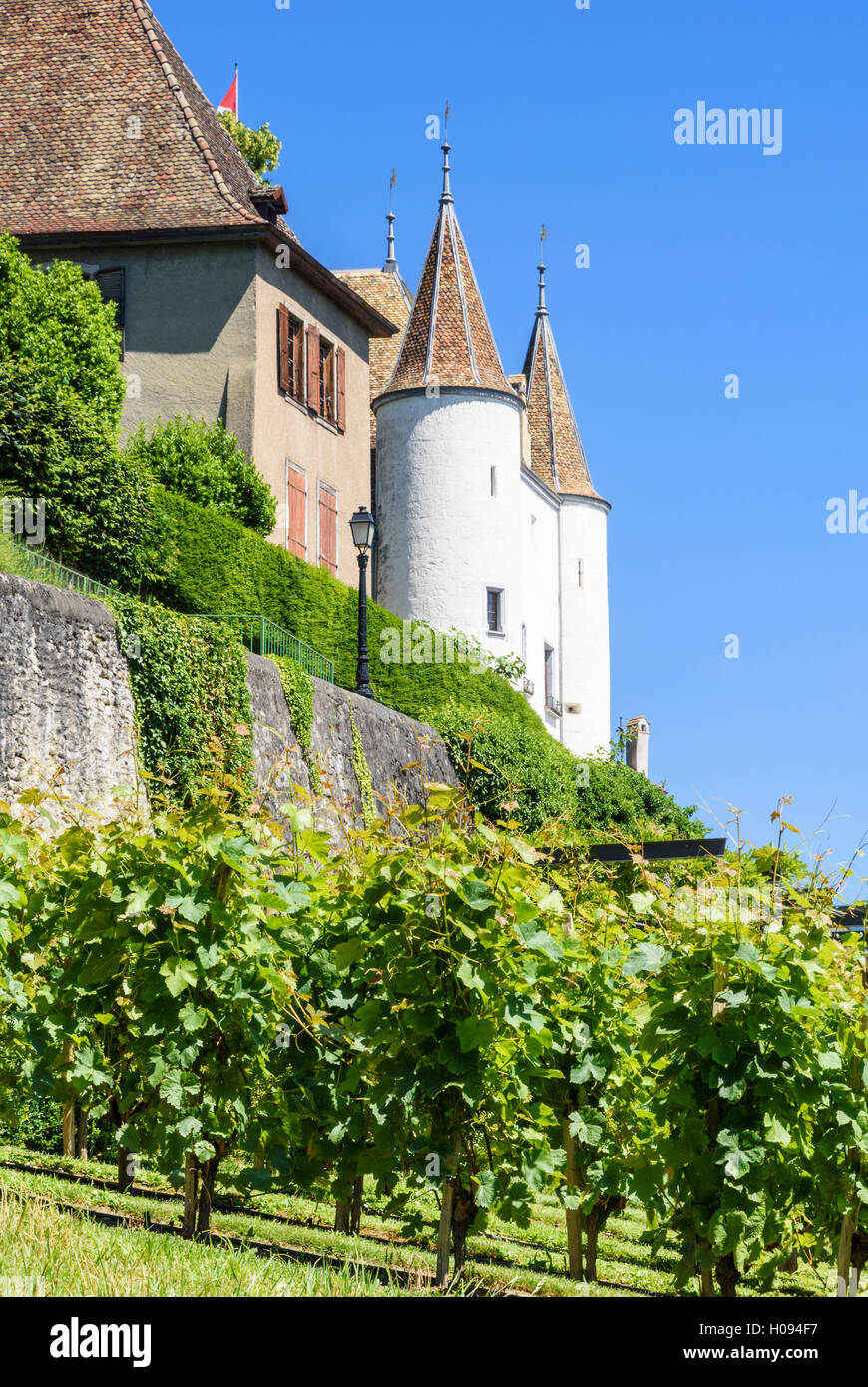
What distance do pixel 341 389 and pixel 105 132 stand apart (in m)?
6.94

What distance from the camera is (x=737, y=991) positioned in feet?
23.4

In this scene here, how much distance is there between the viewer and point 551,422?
49125 mm

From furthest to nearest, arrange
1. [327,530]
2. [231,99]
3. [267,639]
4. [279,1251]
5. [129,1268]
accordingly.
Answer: [231,99]
[327,530]
[267,639]
[279,1251]
[129,1268]

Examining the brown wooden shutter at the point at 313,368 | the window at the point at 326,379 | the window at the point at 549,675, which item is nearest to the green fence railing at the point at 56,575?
the brown wooden shutter at the point at 313,368

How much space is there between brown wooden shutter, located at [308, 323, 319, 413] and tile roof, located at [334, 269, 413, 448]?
24.4 ft

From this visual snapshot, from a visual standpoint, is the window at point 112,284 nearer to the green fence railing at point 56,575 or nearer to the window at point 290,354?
the window at point 290,354

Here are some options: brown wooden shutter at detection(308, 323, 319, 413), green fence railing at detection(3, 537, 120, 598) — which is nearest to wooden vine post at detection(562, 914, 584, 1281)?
green fence railing at detection(3, 537, 120, 598)

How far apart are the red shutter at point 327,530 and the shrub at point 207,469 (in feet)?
12.5

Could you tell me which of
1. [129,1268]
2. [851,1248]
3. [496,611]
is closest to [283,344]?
[496,611]

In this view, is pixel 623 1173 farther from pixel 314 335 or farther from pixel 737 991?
pixel 314 335

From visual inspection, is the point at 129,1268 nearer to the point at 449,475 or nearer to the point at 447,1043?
the point at 447,1043

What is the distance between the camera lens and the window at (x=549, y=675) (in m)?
44.7
